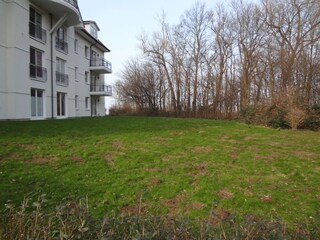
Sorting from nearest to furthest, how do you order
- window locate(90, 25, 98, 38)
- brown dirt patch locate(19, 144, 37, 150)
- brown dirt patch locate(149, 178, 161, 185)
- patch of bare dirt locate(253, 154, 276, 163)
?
1. brown dirt patch locate(149, 178, 161, 185)
2. patch of bare dirt locate(253, 154, 276, 163)
3. brown dirt patch locate(19, 144, 37, 150)
4. window locate(90, 25, 98, 38)

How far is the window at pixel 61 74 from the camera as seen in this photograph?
2245 cm

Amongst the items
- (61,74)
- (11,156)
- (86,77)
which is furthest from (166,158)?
(86,77)

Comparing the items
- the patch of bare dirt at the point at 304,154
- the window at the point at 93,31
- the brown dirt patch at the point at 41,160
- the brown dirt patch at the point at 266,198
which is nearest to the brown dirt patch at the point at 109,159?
the brown dirt patch at the point at 41,160

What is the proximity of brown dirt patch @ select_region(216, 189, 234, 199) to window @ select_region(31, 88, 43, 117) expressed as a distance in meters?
16.4

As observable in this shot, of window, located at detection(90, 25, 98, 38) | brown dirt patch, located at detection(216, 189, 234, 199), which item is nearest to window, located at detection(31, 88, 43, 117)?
window, located at detection(90, 25, 98, 38)

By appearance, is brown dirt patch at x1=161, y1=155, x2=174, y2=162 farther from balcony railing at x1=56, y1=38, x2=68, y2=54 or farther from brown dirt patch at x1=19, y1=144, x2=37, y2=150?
balcony railing at x1=56, y1=38, x2=68, y2=54

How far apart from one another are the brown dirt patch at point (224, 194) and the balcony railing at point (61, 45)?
20.3m

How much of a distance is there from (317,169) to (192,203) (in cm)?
423

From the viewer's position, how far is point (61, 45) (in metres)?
23.2

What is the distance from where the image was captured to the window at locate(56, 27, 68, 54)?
2267 cm

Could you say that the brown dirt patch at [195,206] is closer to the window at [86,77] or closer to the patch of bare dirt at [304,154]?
the patch of bare dirt at [304,154]

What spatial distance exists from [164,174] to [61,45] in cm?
1972

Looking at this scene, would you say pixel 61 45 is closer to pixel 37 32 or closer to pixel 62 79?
pixel 62 79

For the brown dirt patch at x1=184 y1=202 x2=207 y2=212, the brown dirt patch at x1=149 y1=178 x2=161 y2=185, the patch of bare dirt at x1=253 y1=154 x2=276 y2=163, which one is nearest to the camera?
the brown dirt patch at x1=184 y1=202 x2=207 y2=212
